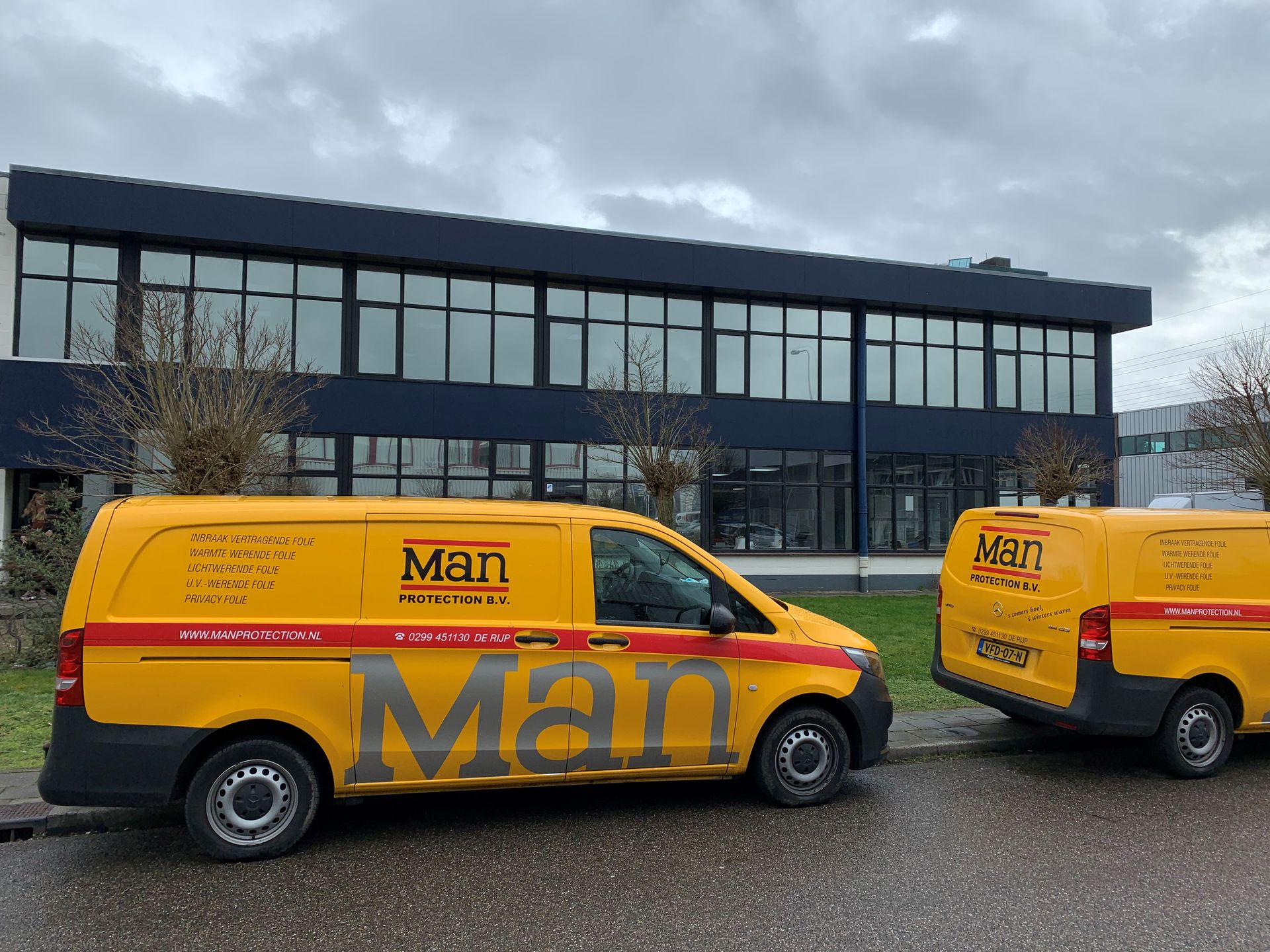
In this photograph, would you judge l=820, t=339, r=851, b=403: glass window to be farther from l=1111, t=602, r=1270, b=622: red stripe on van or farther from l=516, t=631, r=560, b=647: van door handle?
l=516, t=631, r=560, b=647: van door handle

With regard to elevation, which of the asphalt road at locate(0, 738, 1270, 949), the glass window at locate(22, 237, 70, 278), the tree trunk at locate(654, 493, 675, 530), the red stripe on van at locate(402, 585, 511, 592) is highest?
the glass window at locate(22, 237, 70, 278)

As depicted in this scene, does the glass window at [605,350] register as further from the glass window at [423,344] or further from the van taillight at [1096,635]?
the van taillight at [1096,635]

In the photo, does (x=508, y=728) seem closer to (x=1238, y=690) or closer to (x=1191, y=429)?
(x=1238, y=690)

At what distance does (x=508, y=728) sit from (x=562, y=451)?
14.3 m

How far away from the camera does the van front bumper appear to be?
563 cm

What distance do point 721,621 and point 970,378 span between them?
1955 centimetres

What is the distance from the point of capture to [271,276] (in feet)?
58.1

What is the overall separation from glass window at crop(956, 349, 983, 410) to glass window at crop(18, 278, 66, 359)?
2009 centimetres

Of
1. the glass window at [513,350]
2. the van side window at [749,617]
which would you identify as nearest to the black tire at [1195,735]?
the van side window at [749,617]

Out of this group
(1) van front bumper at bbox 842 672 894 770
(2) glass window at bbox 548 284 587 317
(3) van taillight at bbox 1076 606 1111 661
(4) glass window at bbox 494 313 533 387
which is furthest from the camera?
(2) glass window at bbox 548 284 587 317

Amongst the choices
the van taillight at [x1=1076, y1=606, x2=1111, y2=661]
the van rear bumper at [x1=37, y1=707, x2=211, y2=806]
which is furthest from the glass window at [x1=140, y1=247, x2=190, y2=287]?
the van taillight at [x1=1076, y1=606, x2=1111, y2=661]

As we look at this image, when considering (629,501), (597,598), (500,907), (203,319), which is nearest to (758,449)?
(629,501)

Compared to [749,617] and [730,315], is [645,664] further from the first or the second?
[730,315]

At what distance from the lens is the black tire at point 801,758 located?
5496mm
